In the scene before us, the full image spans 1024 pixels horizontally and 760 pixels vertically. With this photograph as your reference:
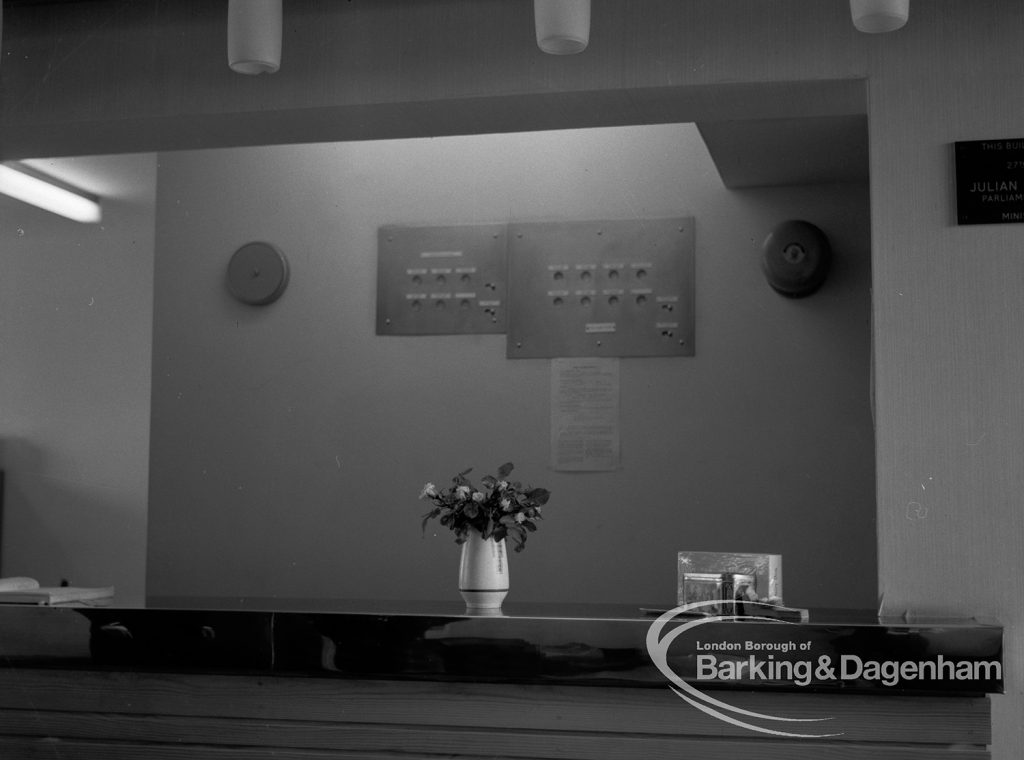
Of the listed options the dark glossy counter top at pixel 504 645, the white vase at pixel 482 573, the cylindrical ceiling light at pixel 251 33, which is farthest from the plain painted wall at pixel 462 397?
the cylindrical ceiling light at pixel 251 33

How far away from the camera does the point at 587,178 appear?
4.25 m

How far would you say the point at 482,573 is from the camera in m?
2.81

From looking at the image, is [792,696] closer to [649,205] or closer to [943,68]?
[943,68]

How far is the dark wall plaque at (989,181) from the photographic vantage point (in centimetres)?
259

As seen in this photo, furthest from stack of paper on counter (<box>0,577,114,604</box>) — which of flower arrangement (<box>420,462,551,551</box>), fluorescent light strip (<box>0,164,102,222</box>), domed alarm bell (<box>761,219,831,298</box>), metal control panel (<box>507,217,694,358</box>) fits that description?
fluorescent light strip (<box>0,164,102,222</box>)

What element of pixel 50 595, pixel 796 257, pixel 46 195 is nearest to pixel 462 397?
pixel 796 257

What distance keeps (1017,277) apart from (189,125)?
2.11 metres

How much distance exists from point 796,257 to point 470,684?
2.05 meters

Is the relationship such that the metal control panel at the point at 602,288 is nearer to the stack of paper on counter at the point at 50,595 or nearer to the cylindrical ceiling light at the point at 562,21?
the stack of paper on counter at the point at 50,595

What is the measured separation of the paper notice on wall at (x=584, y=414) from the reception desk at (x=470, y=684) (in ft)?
4.26

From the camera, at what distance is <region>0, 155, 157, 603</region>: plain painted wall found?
4.97 m

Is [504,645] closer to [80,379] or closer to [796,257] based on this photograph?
[796,257]

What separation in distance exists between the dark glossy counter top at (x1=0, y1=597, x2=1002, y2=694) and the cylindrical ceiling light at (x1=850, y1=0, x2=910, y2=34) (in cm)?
119

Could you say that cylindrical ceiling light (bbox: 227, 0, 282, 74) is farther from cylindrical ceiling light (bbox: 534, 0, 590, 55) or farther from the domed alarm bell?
the domed alarm bell
